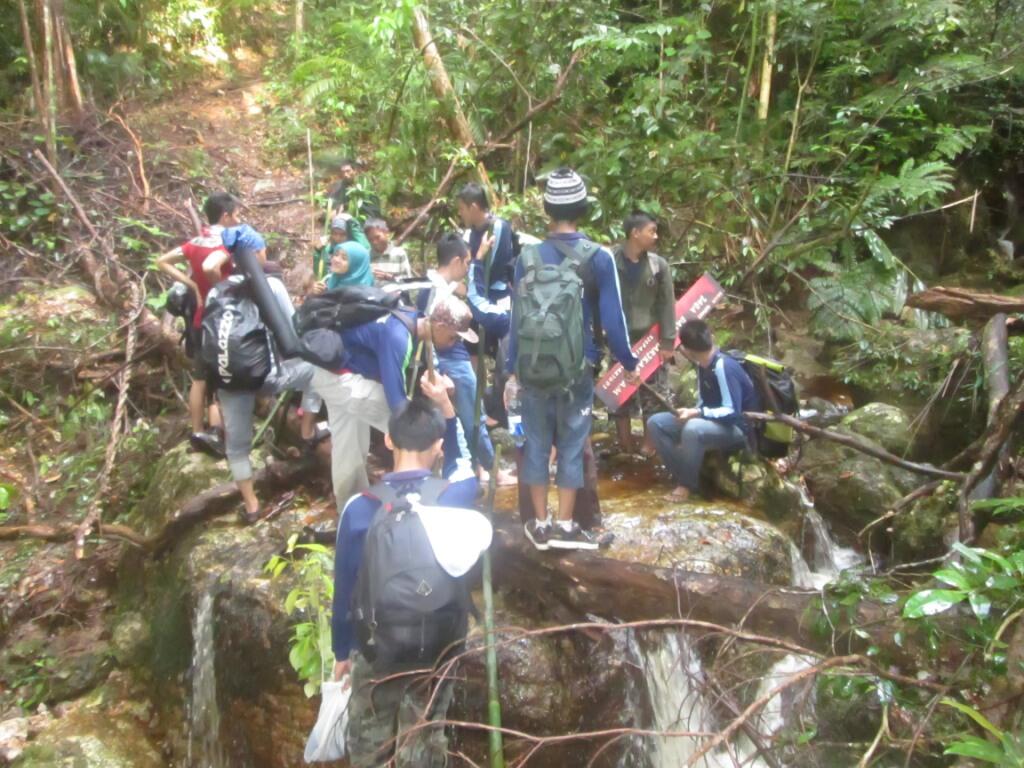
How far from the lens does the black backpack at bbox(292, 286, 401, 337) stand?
4.15m

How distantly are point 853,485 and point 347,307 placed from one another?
14.5ft

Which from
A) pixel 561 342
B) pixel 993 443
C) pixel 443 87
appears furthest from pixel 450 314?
pixel 443 87

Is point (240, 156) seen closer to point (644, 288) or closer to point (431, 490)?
point (644, 288)

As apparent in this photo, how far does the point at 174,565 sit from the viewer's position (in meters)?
5.65

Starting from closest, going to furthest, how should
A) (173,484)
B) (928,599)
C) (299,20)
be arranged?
1. (928,599)
2. (173,484)
3. (299,20)

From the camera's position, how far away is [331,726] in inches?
129

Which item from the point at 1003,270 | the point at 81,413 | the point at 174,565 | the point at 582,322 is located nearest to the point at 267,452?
the point at 174,565

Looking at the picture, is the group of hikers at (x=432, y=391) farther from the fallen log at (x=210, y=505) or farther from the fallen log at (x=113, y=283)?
the fallen log at (x=113, y=283)

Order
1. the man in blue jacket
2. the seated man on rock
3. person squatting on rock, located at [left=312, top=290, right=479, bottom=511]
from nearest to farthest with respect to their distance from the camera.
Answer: person squatting on rock, located at [left=312, top=290, right=479, bottom=511], the man in blue jacket, the seated man on rock

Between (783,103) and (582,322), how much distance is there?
768 centimetres

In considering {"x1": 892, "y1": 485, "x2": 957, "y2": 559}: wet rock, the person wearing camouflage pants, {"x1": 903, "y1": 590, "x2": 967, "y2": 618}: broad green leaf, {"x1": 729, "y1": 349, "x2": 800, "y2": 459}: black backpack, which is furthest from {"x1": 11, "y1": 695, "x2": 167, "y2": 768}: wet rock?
{"x1": 892, "y1": 485, "x2": 957, "y2": 559}: wet rock

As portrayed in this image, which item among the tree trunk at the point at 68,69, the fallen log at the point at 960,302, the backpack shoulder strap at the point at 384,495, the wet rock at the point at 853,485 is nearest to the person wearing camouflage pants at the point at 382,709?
the backpack shoulder strap at the point at 384,495

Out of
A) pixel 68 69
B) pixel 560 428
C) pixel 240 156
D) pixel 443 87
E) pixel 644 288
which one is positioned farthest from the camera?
pixel 240 156

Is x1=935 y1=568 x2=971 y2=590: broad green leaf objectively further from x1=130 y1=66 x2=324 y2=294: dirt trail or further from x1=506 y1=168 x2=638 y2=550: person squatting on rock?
x1=130 y1=66 x2=324 y2=294: dirt trail
